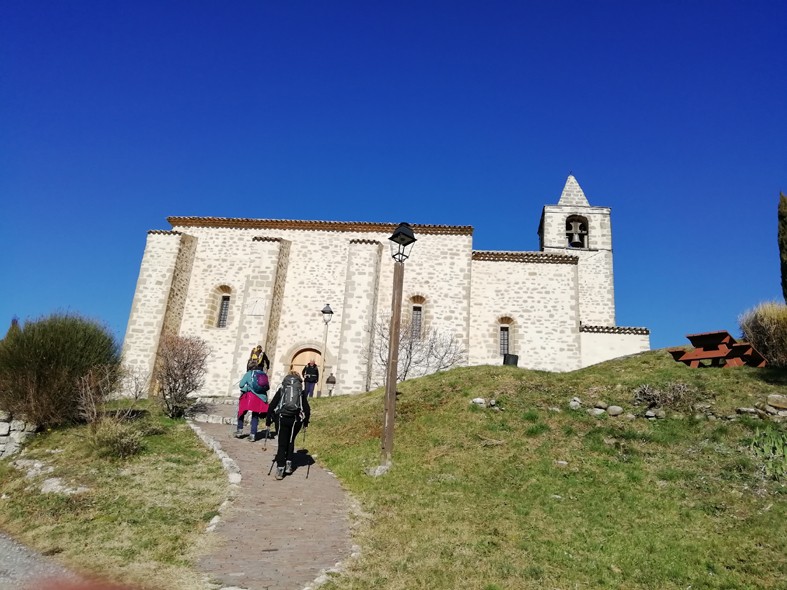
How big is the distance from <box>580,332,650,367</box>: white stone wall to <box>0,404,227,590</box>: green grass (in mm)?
16432

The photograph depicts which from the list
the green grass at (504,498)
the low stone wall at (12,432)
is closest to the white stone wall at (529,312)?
the green grass at (504,498)

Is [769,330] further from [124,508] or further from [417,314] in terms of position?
[124,508]

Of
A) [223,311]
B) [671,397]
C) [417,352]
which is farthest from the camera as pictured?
[223,311]

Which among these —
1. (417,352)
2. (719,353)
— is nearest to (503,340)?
(417,352)

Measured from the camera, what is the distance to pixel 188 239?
22.5 metres

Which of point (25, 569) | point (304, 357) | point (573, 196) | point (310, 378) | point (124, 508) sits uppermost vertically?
point (573, 196)

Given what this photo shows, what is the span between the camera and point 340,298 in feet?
71.6

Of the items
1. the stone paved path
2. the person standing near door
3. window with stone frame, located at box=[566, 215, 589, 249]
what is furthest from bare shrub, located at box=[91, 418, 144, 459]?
window with stone frame, located at box=[566, 215, 589, 249]

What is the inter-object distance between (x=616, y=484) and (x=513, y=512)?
5.99 ft

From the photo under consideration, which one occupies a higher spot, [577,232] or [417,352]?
[577,232]

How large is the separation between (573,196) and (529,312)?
10.2m

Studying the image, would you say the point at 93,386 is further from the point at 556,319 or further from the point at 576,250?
the point at 576,250

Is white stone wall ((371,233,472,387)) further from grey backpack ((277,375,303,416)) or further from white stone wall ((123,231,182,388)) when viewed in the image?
grey backpack ((277,375,303,416))

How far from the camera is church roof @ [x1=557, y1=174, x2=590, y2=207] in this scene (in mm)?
27667
